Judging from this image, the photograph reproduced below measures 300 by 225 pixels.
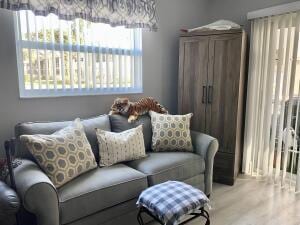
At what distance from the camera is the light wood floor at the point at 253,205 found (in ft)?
7.28

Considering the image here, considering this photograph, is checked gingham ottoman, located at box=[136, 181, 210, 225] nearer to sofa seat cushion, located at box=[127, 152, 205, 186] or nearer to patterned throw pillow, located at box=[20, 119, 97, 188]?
sofa seat cushion, located at box=[127, 152, 205, 186]

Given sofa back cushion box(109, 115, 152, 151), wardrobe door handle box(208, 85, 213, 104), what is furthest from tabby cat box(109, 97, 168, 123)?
wardrobe door handle box(208, 85, 213, 104)

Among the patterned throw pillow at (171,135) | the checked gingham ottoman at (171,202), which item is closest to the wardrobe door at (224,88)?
the patterned throw pillow at (171,135)

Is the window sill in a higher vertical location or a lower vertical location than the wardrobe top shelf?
lower

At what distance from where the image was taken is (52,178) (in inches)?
68.0

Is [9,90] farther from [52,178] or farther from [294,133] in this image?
[294,133]

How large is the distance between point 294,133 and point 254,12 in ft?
5.07

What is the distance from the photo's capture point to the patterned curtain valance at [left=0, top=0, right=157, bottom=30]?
2.07 meters

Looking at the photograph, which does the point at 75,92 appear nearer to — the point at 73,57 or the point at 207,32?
the point at 73,57

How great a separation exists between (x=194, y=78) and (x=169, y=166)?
134 centimetres

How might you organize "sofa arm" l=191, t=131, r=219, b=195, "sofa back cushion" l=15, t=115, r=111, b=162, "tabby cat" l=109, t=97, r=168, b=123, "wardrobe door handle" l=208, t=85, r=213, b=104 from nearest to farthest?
"sofa back cushion" l=15, t=115, r=111, b=162 < "sofa arm" l=191, t=131, r=219, b=195 < "tabby cat" l=109, t=97, r=168, b=123 < "wardrobe door handle" l=208, t=85, r=213, b=104

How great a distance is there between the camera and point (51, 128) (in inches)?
83.3

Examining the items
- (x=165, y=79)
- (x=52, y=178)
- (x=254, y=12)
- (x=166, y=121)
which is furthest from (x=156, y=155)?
(x=254, y=12)

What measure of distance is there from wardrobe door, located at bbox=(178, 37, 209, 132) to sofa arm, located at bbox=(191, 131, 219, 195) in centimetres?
52
